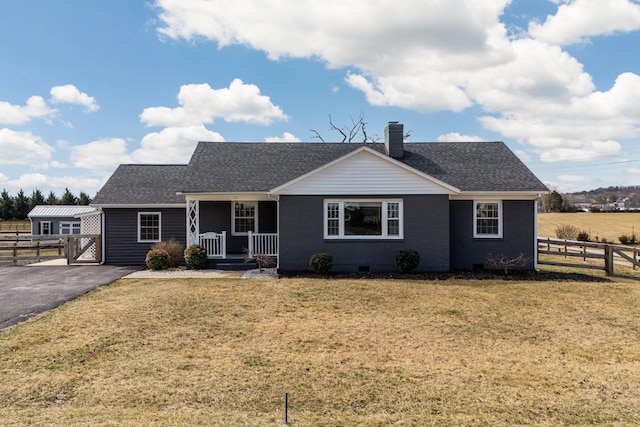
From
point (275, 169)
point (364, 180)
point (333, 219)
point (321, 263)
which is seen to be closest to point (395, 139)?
point (364, 180)

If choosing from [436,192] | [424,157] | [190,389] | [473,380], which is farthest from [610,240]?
[190,389]

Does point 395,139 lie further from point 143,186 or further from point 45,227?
point 45,227

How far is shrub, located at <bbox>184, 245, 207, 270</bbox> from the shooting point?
16.1 m

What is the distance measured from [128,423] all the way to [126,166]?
63.2 ft

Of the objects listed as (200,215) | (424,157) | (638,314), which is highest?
(424,157)

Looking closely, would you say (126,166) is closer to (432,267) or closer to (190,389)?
(432,267)

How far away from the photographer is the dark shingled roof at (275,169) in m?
16.8

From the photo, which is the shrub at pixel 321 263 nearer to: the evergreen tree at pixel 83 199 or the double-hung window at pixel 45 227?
the double-hung window at pixel 45 227

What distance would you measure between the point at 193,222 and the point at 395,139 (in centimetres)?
940

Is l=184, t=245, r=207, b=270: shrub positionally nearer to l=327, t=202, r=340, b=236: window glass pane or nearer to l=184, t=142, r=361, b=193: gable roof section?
l=184, t=142, r=361, b=193: gable roof section

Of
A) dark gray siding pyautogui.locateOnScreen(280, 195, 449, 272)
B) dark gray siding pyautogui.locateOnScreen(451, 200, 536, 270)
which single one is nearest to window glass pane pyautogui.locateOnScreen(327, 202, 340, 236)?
dark gray siding pyautogui.locateOnScreen(280, 195, 449, 272)

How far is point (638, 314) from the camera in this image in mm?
9859

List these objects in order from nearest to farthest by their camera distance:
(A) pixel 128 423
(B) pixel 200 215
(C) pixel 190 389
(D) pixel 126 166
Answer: (A) pixel 128 423
(C) pixel 190 389
(B) pixel 200 215
(D) pixel 126 166

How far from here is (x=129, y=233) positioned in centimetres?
1834
